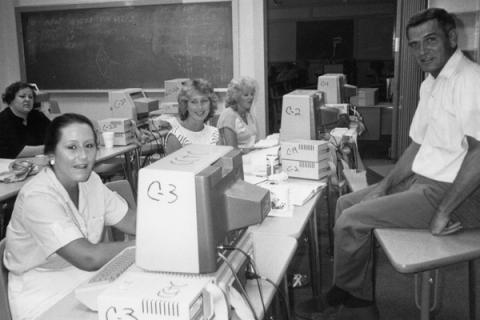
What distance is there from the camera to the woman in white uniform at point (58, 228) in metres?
1.60

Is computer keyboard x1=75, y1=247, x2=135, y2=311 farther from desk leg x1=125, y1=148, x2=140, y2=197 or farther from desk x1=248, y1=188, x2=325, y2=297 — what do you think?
desk leg x1=125, y1=148, x2=140, y2=197

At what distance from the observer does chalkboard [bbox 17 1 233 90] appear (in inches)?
227

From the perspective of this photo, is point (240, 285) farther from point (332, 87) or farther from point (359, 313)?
point (332, 87)

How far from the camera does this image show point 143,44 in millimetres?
5988

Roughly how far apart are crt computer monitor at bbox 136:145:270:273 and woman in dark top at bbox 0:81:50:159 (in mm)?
2815

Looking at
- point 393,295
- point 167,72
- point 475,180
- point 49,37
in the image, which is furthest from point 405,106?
point 49,37

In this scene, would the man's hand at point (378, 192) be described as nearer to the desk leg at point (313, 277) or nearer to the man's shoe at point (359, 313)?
the desk leg at point (313, 277)

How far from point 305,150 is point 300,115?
Answer: 1.58 feet

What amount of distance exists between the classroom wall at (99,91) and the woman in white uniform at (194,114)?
239 centimetres

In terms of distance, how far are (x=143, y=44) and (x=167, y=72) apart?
1.46 feet

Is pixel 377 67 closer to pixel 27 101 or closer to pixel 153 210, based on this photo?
pixel 27 101

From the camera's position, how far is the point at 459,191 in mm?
1990

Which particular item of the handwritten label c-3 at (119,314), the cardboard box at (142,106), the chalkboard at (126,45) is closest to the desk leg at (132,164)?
the cardboard box at (142,106)

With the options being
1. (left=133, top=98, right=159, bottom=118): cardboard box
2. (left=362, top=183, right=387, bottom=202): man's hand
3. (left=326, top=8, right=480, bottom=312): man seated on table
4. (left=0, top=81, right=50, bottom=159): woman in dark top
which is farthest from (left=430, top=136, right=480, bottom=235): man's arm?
(left=133, top=98, right=159, bottom=118): cardboard box
